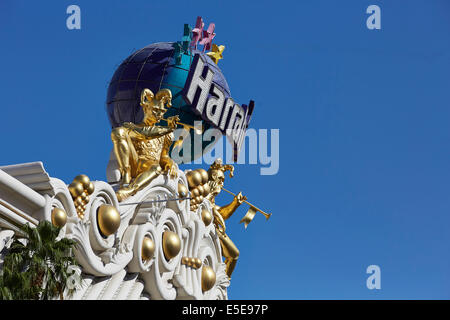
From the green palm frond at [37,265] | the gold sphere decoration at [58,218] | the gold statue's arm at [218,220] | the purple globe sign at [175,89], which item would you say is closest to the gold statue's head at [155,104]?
the purple globe sign at [175,89]

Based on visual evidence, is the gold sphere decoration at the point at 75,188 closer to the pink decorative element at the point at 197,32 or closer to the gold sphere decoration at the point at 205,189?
the gold sphere decoration at the point at 205,189

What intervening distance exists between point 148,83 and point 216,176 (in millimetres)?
3558

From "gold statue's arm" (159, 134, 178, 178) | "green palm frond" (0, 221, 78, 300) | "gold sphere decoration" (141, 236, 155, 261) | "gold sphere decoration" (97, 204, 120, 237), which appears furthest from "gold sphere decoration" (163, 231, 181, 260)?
"green palm frond" (0, 221, 78, 300)

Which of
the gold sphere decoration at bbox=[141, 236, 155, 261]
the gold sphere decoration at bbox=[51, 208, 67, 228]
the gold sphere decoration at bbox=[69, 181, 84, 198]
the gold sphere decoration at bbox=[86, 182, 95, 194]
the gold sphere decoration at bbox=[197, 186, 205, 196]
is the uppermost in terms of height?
the gold sphere decoration at bbox=[197, 186, 205, 196]

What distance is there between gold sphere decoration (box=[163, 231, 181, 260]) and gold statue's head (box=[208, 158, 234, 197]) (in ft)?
12.0

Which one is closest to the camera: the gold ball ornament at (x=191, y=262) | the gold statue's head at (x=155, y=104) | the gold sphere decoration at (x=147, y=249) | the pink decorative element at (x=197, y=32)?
the gold sphere decoration at (x=147, y=249)

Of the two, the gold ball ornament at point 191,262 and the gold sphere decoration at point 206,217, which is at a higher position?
the gold sphere decoration at point 206,217

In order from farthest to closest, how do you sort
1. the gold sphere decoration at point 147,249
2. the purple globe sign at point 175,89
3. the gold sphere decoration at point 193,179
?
the purple globe sign at point 175,89, the gold sphere decoration at point 193,179, the gold sphere decoration at point 147,249

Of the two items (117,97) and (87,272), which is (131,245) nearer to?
(87,272)

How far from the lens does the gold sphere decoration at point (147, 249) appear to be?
18500 millimetres

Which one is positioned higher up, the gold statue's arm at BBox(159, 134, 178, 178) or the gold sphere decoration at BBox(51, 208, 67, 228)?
the gold statue's arm at BBox(159, 134, 178, 178)

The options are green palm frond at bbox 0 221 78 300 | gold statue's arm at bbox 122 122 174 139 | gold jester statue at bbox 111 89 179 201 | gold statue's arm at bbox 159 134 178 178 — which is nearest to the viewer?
green palm frond at bbox 0 221 78 300

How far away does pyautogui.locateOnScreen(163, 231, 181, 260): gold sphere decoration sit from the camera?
64.2 feet

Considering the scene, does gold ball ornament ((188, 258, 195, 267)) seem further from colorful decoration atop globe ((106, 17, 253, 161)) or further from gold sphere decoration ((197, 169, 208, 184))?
colorful decoration atop globe ((106, 17, 253, 161))
